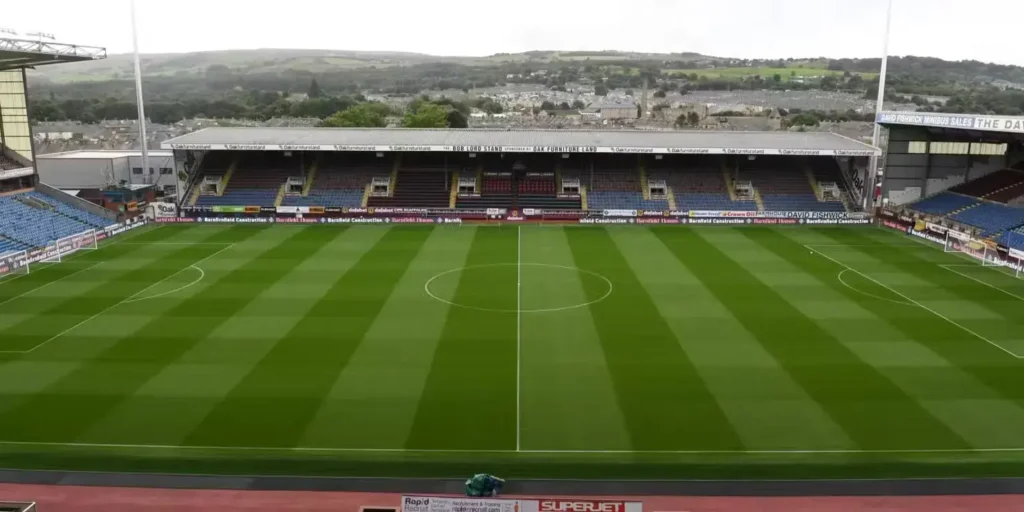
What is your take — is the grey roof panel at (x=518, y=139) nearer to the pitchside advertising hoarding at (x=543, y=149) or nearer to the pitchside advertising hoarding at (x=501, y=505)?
the pitchside advertising hoarding at (x=543, y=149)

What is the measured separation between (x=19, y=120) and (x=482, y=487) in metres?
43.7

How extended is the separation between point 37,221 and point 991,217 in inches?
2086

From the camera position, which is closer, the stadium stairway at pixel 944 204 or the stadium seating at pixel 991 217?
the stadium seating at pixel 991 217

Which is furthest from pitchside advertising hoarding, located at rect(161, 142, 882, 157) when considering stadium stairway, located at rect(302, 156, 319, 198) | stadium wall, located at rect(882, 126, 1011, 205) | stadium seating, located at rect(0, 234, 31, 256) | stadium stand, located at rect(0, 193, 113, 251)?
stadium seating, located at rect(0, 234, 31, 256)

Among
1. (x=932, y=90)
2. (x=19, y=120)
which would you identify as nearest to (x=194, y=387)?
(x=19, y=120)

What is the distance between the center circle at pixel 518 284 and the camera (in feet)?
88.9

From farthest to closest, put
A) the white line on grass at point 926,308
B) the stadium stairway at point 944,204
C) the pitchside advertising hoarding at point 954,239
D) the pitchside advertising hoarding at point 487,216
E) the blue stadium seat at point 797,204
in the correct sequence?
the blue stadium seat at point 797,204
the pitchside advertising hoarding at point 487,216
the stadium stairway at point 944,204
the pitchside advertising hoarding at point 954,239
the white line on grass at point 926,308

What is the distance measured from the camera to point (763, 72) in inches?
5487

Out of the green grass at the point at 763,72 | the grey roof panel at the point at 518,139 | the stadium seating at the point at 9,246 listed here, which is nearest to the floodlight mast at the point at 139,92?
the grey roof panel at the point at 518,139

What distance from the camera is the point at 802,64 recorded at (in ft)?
457

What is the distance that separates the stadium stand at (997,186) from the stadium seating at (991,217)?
1375mm

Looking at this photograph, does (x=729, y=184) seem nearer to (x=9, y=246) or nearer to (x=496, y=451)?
(x=496, y=451)

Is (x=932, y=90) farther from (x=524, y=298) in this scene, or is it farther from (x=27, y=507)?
(x=27, y=507)

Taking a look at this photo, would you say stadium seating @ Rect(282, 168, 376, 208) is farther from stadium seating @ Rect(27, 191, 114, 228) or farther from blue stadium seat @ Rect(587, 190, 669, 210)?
blue stadium seat @ Rect(587, 190, 669, 210)
